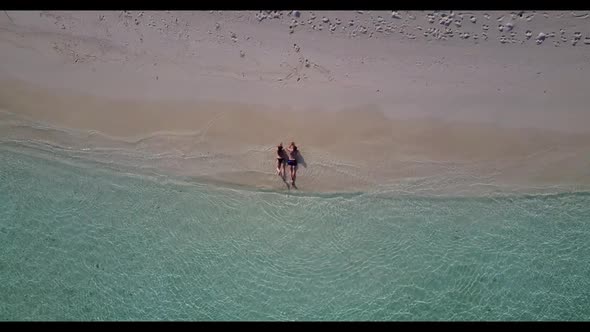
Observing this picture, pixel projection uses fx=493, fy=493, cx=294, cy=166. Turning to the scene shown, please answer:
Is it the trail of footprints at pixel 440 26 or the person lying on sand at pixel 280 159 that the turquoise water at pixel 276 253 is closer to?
the person lying on sand at pixel 280 159

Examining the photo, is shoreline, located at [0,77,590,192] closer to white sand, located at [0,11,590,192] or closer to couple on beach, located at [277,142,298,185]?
white sand, located at [0,11,590,192]

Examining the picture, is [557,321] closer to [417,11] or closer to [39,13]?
[417,11]

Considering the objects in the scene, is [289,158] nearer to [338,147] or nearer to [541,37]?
[338,147]

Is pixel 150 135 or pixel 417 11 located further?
pixel 150 135

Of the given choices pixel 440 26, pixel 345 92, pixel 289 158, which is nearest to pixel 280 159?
pixel 289 158

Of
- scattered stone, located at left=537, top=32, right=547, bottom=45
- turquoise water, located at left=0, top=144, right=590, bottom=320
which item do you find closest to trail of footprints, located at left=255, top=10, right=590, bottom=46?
scattered stone, located at left=537, top=32, right=547, bottom=45

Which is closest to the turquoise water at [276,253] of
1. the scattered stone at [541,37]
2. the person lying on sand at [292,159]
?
the person lying on sand at [292,159]
